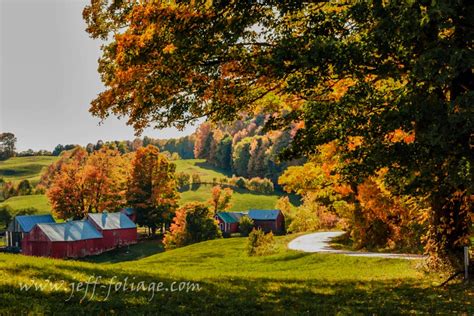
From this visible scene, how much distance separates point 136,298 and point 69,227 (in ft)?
184

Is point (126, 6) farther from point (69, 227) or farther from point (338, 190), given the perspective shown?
point (69, 227)

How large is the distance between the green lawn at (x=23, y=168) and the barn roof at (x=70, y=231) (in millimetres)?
99271

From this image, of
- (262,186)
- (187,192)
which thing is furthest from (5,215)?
(262,186)

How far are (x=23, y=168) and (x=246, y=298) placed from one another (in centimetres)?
18268

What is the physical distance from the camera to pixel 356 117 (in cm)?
1193

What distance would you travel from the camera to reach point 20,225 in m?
68.6

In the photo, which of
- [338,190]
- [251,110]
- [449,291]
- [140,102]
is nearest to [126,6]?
[140,102]

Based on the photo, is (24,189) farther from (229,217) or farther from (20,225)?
(229,217)

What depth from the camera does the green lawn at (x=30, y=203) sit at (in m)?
99.0

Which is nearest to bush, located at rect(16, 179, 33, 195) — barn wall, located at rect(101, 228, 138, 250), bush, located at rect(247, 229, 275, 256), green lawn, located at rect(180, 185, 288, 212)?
green lawn, located at rect(180, 185, 288, 212)

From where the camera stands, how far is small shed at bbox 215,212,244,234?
270ft

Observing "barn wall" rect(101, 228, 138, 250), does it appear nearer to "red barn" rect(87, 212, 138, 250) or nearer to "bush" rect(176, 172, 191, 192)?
"red barn" rect(87, 212, 138, 250)

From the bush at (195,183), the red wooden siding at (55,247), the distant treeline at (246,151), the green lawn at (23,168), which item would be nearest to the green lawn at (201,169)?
the distant treeline at (246,151)

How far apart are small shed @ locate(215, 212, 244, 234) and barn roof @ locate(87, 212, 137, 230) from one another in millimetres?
18015
